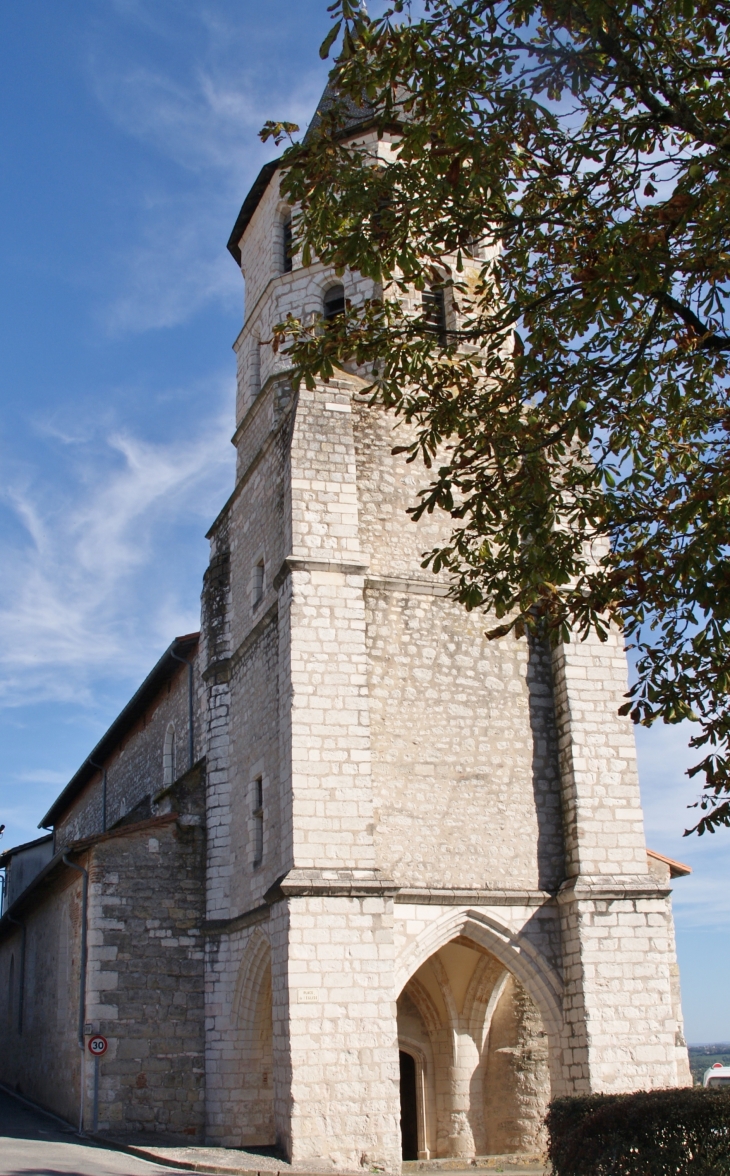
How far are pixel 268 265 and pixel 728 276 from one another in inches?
411

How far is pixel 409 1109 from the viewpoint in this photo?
14.5m

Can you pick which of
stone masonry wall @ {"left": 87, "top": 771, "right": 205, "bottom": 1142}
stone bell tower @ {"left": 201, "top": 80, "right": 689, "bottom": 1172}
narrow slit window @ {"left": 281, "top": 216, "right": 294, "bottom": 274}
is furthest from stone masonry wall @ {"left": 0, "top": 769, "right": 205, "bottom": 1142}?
narrow slit window @ {"left": 281, "top": 216, "right": 294, "bottom": 274}

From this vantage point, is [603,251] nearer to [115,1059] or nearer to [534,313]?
[534,313]

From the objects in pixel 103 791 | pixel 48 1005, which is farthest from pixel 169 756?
pixel 103 791

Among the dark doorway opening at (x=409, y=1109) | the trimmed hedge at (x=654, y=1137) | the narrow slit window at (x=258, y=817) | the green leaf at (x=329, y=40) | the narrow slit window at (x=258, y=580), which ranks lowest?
the dark doorway opening at (x=409, y=1109)

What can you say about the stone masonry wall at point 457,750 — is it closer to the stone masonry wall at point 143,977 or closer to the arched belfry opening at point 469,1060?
the arched belfry opening at point 469,1060

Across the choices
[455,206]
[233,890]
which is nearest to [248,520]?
[233,890]

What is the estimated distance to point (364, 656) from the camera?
12398mm

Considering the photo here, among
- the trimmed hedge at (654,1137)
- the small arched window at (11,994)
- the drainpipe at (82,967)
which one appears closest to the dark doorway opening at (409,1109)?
the drainpipe at (82,967)

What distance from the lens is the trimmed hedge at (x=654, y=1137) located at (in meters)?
7.11

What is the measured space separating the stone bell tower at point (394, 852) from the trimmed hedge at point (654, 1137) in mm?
3180

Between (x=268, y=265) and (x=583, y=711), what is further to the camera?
(x=268, y=265)

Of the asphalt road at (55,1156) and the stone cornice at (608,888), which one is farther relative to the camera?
the stone cornice at (608,888)

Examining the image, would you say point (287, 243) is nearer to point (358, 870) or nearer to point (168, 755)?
point (168, 755)
